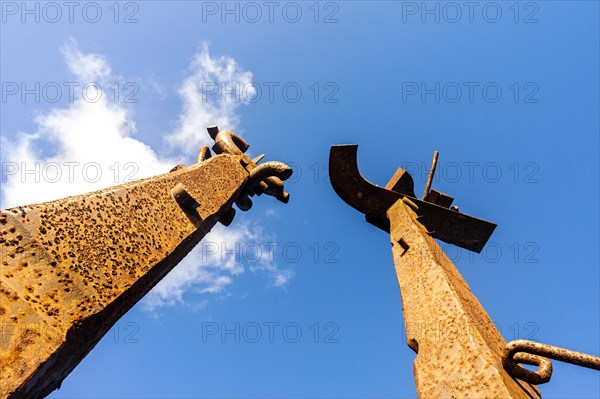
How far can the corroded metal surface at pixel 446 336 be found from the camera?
157cm

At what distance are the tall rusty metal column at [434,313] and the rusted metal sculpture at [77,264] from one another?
5.35 feet

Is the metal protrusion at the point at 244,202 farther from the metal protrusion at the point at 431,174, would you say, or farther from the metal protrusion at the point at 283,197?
the metal protrusion at the point at 431,174

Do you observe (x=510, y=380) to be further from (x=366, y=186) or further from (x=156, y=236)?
(x=366, y=186)

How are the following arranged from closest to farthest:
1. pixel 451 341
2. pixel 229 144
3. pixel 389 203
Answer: pixel 451 341
pixel 389 203
pixel 229 144

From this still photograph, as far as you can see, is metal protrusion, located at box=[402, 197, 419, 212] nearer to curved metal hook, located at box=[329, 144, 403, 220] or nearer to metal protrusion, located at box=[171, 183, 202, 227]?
curved metal hook, located at box=[329, 144, 403, 220]

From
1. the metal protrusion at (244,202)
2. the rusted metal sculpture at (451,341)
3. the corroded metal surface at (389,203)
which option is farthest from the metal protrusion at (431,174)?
the metal protrusion at (244,202)

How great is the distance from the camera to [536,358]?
1684 mm

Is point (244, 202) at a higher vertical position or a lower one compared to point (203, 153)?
lower

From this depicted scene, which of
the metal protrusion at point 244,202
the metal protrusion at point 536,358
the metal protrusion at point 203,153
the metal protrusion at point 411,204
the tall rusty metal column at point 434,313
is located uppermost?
the metal protrusion at point 203,153

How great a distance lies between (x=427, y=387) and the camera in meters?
1.76

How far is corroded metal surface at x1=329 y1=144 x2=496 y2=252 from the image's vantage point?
4.40m

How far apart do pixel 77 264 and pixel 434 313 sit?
1.91 metres

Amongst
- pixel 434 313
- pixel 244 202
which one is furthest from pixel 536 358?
pixel 244 202

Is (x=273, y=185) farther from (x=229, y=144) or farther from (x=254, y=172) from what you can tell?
(x=229, y=144)
